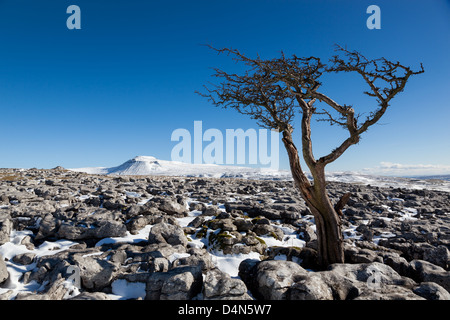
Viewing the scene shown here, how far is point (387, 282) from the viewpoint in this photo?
6.01 meters

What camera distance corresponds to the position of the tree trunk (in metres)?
7.92

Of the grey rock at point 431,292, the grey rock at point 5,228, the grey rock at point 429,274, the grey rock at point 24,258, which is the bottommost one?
the grey rock at point 429,274

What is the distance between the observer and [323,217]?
8.18 metres

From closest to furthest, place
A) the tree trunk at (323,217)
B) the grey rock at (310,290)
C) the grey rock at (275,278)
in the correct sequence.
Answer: the grey rock at (310,290) < the grey rock at (275,278) < the tree trunk at (323,217)

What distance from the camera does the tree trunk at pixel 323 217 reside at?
7.92 meters

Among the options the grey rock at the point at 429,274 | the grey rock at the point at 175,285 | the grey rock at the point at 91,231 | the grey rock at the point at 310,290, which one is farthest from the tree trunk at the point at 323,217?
the grey rock at the point at 91,231

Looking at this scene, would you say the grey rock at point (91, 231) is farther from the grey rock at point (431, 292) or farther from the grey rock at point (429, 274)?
the grey rock at point (429, 274)

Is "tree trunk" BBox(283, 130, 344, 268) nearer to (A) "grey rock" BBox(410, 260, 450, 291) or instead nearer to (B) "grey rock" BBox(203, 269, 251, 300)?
(A) "grey rock" BBox(410, 260, 450, 291)

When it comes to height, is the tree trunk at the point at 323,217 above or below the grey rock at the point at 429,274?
above

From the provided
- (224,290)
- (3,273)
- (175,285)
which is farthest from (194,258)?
(3,273)

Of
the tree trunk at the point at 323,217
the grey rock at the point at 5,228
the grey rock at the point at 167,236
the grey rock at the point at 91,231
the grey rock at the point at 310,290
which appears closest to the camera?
the grey rock at the point at 310,290

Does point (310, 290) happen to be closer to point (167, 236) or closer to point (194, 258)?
point (194, 258)

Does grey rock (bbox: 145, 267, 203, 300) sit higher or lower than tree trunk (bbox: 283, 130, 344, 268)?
lower

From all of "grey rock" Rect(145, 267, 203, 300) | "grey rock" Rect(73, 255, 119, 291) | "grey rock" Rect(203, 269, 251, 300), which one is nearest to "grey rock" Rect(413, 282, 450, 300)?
"grey rock" Rect(203, 269, 251, 300)
